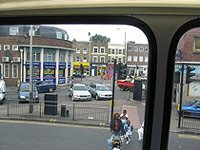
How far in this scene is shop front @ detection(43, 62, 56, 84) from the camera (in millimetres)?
1354

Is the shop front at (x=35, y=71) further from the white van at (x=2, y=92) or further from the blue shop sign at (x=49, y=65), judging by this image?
the white van at (x=2, y=92)

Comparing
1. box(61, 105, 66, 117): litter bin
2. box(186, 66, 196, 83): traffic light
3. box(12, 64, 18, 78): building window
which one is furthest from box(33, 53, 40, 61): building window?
box(186, 66, 196, 83): traffic light

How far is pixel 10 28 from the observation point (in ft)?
4.61

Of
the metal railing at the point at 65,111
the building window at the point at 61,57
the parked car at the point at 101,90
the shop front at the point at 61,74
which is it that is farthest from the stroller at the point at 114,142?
the building window at the point at 61,57

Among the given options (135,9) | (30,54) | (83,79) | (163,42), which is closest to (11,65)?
(30,54)

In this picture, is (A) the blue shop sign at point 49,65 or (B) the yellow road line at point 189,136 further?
(A) the blue shop sign at point 49,65

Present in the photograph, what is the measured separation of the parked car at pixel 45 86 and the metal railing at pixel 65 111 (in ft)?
0.26

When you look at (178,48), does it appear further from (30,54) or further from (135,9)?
(30,54)

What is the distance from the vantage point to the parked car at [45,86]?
1351 millimetres

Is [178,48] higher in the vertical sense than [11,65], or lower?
higher

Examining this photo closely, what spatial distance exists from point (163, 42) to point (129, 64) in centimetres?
26

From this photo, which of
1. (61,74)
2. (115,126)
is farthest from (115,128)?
(61,74)

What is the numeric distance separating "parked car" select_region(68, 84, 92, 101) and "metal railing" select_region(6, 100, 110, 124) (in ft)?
0.14

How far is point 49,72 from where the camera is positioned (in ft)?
4.53
